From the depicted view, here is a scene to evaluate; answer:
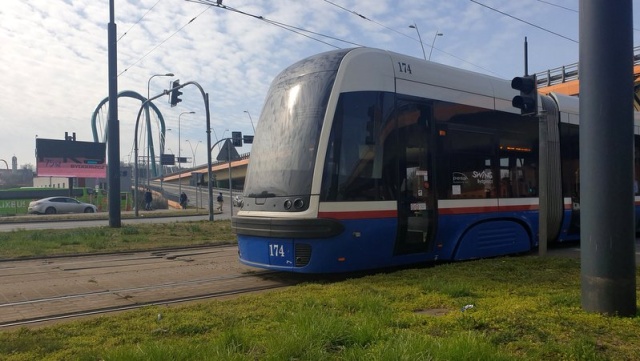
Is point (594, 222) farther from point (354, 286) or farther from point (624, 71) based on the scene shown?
point (354, 286)

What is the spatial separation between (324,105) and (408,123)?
153cm

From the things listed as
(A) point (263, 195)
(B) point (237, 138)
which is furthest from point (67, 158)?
(A) point (263, 195)

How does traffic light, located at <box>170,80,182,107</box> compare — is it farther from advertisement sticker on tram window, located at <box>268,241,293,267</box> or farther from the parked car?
the parked car

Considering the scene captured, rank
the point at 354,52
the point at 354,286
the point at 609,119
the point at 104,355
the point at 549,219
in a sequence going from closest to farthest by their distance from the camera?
1. the point at 104,355
2. the point at 609,119
3. the point at 354,286
4. the point at 354,52
5. the point at 549,219

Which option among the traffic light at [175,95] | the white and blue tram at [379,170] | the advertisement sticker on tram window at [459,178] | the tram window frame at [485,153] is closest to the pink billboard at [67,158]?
the traffic light at [175,95]

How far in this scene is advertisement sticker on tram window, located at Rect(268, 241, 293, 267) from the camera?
7562 mm

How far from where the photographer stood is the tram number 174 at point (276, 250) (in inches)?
301

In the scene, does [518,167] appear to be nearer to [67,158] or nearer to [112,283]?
[112,283]

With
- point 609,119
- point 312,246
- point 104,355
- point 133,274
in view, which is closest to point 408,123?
point 312,246

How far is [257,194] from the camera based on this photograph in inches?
321

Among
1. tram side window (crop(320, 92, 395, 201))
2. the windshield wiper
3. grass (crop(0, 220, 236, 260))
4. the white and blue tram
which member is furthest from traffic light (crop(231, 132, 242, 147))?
tram side window (crop(320, 92, 395, 201))

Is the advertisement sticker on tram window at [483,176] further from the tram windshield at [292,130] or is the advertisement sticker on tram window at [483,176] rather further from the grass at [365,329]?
the tram windshield at [292,130]

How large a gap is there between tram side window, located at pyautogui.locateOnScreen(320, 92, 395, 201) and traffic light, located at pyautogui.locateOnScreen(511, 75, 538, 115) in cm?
238

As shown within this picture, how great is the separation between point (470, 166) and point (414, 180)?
4.96 feet
